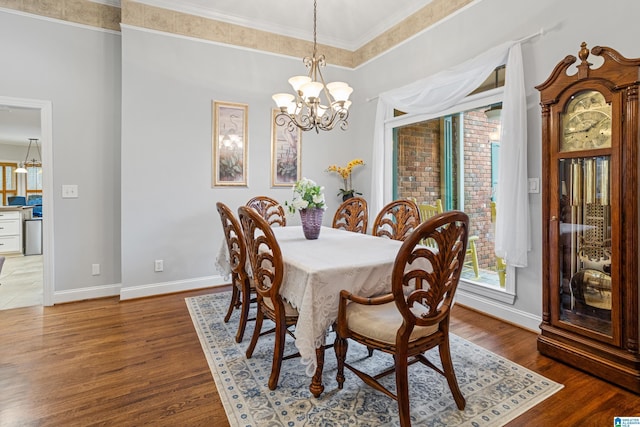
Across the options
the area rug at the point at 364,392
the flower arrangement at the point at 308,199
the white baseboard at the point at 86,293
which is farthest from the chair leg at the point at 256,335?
the white baseboard at the point at 86,293

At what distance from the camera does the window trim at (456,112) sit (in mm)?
2885

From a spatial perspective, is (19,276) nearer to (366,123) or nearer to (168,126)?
(168,126)

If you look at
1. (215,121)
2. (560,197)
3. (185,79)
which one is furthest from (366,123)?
(560,197)

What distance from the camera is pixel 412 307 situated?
61.9 inches

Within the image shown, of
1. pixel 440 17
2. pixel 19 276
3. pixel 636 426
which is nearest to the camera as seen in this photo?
pixel 636 426

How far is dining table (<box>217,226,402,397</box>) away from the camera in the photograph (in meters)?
1.67

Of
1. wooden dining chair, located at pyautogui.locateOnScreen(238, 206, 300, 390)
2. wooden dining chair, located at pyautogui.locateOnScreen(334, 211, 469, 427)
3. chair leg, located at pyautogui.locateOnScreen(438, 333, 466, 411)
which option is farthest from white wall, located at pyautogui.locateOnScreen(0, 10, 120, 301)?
chair leg, located at pyautogui.locateOnScreen(438, 333, 466, 411)

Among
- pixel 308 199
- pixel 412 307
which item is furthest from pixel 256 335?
pixel 412 307

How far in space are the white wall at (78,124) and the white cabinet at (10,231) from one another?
3940 millimetres

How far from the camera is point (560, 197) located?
7.42 feet

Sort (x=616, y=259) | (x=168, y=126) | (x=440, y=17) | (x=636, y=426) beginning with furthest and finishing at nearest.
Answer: (x=168, y=126) < (x=440, y=17) < (x=616, y=259) < (x=636, y=426)

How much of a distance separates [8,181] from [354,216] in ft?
40.8

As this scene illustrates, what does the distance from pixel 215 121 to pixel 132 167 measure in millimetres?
1014

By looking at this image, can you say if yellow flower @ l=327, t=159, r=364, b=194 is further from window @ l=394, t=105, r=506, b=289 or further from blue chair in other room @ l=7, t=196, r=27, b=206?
blue chair in other room @ l=7, t=196, r=27, b=206
